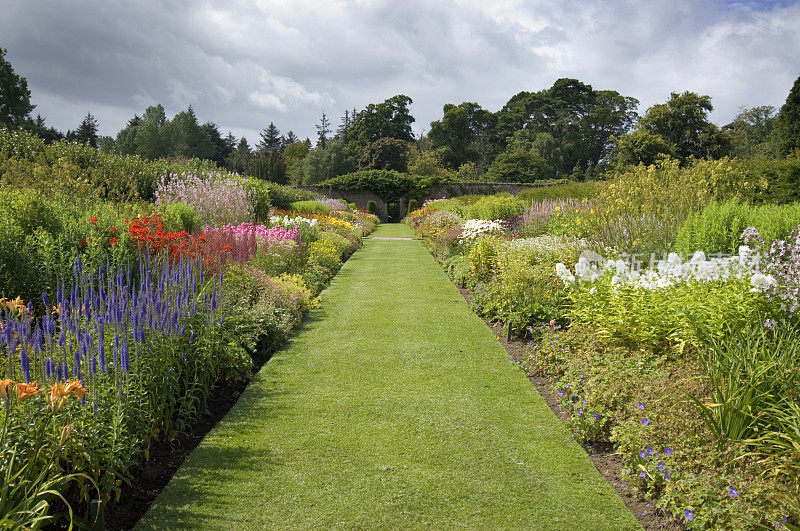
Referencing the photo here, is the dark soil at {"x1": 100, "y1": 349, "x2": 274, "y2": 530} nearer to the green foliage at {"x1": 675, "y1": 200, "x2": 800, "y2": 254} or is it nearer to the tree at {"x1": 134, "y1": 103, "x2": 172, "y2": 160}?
the green foliage at {"x1": 675, "y1": 200, "x2": 800, "y2": 254}

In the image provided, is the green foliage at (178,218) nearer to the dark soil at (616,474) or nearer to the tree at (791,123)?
the dark soil at (616,474)

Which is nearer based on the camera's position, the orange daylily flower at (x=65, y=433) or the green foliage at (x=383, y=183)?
the orange daylily flower at (x=65, y=433)

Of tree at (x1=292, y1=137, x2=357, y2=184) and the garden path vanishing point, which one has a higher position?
tree at (x1=292, y1=137, x2=357, y2=184)

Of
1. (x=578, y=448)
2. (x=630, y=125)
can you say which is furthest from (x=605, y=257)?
(x=630, y=125)

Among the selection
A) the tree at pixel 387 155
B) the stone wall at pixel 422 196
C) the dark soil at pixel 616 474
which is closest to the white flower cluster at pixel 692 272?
the dark soil at pixel 616 474

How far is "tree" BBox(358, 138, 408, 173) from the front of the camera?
4525 centimetres

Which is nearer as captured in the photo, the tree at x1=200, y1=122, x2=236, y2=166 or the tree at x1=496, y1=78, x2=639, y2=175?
the tree at x1=496, y1=78, x2=639, y2=175

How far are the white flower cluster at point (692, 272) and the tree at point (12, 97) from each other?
3680 centimetres

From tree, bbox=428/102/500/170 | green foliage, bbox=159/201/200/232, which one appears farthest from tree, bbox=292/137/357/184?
green foliage, bbox=159/201/200/232

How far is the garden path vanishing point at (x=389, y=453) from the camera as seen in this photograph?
2.81 meters

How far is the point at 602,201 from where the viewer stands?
23.8 feet

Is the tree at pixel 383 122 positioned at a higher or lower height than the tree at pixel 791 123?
higher

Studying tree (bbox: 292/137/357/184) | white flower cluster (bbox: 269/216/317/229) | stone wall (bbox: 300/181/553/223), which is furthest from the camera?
tree (bbox: 292/137/357/184)

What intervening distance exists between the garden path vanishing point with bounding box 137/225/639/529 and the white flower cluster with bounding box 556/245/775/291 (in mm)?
1324
